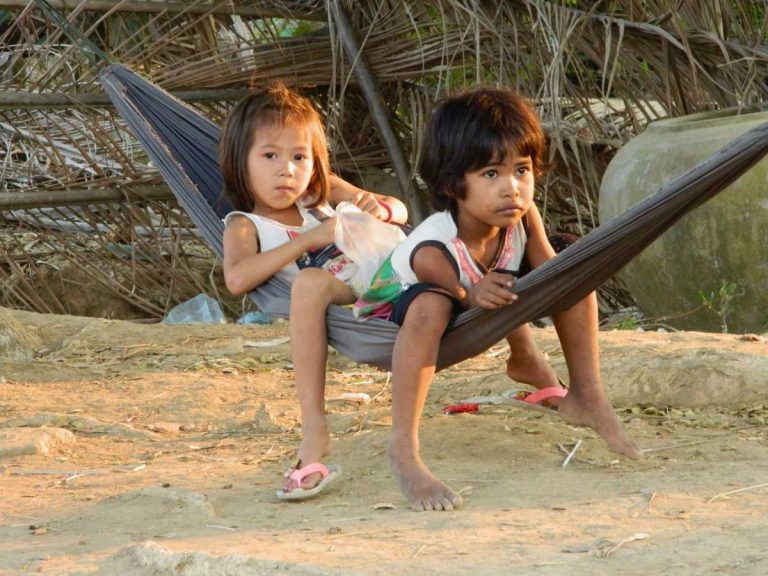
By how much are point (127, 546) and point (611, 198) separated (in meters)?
3.27

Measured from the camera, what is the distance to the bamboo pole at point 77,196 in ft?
19.2

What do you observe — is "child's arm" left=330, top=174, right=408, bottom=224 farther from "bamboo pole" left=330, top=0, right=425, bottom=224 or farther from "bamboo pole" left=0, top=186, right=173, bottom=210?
"bamboo pole" left=0, top=186, right=173, bottom=210

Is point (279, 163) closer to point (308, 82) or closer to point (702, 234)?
point (702, 234)

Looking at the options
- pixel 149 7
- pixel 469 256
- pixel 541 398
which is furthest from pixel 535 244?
pixel 149 7

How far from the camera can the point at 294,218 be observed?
10.1 feet

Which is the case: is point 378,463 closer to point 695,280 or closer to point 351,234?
point 351,234

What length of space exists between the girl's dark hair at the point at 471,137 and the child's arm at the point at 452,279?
0.15 metres

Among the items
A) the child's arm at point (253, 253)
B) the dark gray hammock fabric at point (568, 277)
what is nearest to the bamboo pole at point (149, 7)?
the child's arm at point (253, 253)

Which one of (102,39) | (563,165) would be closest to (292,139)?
(563,165)

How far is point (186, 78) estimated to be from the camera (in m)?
5.71

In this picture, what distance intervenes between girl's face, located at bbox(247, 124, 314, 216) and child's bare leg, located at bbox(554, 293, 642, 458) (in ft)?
2.44

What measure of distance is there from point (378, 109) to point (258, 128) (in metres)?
2.95

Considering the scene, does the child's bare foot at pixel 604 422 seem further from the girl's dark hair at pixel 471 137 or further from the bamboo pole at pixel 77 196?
the bamboo pole at pixel 77 196

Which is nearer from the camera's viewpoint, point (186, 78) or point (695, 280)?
point (695, 280)
